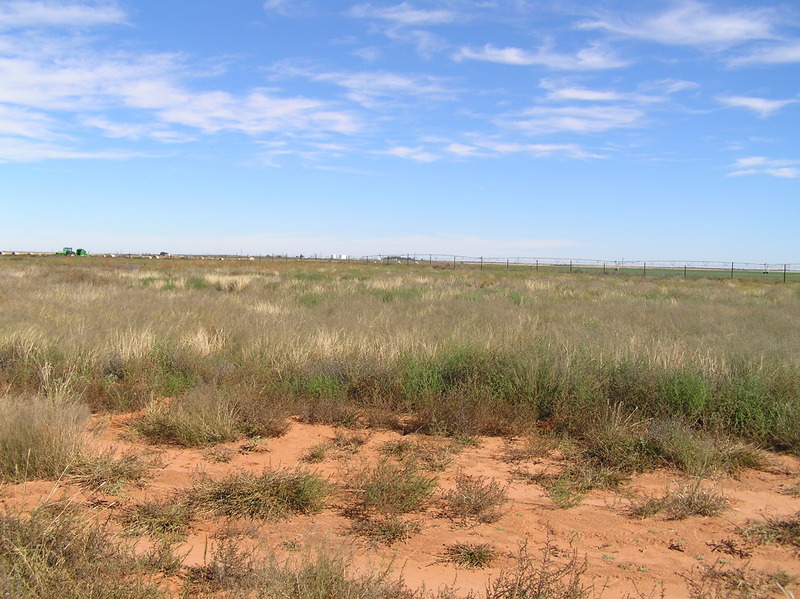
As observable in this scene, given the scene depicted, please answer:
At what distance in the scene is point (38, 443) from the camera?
5.54m

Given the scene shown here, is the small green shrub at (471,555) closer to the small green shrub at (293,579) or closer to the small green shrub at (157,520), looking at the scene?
the small green shrub at (293,579)

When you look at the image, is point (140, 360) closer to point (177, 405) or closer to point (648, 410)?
point (177, 405)

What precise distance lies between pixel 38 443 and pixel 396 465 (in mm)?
3231

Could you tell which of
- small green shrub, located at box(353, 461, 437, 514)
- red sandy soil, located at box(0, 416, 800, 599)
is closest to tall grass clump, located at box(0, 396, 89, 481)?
red sandy soil, located at box(0, 416, 800, 599)

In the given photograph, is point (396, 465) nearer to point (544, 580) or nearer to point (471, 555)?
point (471, 555)

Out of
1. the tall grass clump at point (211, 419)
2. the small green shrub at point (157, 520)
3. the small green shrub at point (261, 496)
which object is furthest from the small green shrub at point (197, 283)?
the small green shrub at point (157, 520)

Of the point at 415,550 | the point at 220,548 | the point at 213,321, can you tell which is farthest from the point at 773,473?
the point at 213,321

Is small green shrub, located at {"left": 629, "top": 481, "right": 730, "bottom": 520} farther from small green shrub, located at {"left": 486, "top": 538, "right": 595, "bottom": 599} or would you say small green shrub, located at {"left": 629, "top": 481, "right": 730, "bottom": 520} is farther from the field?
small green shrub, located at {"left": 486, "top": 538, "right": 595, "bottom": 599}

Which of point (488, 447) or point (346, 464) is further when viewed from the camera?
point (488, 447)

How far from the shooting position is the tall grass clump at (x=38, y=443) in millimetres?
5434

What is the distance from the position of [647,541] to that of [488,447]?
2.32 metres

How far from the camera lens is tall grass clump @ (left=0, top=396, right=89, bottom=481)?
5.43m

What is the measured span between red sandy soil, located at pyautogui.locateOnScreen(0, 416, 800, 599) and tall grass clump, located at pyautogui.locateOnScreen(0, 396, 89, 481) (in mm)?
162

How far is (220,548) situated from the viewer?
388 centimetres
